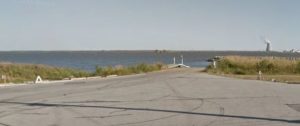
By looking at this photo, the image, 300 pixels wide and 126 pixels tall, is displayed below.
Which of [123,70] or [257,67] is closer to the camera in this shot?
[257,67]

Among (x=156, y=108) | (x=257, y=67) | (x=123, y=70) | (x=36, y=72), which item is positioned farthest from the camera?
(x=36, y=72)

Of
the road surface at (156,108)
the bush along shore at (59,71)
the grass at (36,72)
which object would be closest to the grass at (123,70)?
the bush along shore at (59,71)

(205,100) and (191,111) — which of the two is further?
(205,100)

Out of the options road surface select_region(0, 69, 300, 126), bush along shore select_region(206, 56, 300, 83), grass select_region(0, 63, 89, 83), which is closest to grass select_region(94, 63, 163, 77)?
grass select_region(0, 63, 89, 83)

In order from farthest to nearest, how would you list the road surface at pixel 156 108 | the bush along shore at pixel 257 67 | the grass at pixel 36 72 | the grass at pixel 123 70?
the grass at pixel 36 72
the grass at pixel 123 70
the bush along shore at pixel 257 67
the road surface at pixel 156 108

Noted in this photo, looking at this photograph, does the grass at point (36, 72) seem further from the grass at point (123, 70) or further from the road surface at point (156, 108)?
the road surface at point (156, 108)

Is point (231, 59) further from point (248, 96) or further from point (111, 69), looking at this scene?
point (248, 96)

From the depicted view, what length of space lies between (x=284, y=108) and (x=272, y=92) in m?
4.85

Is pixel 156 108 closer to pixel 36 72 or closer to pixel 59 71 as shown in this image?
pixel 36 72

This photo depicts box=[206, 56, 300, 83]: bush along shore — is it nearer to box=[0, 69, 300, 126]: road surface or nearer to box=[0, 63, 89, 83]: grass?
box=[0, 63, 89, 83]: grass

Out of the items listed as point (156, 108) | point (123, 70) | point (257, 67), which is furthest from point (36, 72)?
point (156, 108)

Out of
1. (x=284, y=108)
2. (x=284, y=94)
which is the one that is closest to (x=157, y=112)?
(x=284, y=108)

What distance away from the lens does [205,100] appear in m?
15.5

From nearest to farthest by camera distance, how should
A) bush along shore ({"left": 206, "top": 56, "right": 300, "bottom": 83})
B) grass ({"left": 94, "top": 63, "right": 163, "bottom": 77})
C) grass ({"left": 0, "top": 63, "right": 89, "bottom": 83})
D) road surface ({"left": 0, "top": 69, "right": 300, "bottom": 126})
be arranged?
road surface ({"left": 0, "top": 69, "right": 300, "bottom": 126}) → bush along shore ({"left": 206, "top": 56, "right": 300, "bottom": 83}) → grass ({"left": 94, "top": 63, "right": 163, "bottom": 77}) → grass ({"left": 0, "top": 63, "right": 89, "bottom": 83})
